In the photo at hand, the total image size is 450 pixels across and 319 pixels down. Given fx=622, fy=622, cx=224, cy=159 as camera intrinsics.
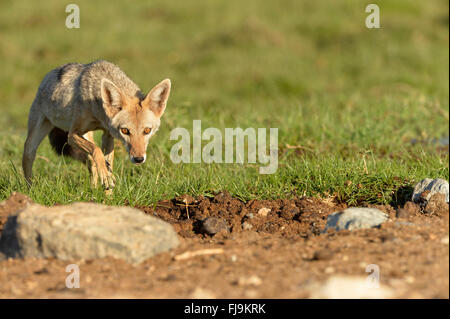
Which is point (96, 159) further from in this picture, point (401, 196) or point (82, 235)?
point (401, 196)

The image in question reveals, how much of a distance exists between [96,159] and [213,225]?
1483 mm

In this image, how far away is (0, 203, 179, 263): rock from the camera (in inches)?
139

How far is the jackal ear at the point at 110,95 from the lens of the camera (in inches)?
209

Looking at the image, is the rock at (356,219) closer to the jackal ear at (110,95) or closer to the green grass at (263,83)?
the green grass at (263,83)

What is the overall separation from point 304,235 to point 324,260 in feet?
2.38

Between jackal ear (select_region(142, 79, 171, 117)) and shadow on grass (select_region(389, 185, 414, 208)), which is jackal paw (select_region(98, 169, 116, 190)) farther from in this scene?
shadow on grass (select_region(389, 185, 414, 208))

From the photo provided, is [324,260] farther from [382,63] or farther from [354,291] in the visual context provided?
[382,63]

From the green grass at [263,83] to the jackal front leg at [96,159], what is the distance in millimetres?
125

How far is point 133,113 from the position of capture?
5.43 m

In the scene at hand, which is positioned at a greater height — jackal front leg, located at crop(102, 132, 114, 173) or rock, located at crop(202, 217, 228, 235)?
jackal front leg, located at crop(102, 132, 114, 173)

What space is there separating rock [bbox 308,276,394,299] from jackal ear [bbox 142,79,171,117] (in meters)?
2.91

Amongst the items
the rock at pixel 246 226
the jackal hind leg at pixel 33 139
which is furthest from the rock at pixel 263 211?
the jackal hind leg at pixel 33 139

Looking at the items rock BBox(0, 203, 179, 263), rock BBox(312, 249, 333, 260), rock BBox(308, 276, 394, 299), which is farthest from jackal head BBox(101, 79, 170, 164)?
rock BBox(308, 276, 394, 299)
